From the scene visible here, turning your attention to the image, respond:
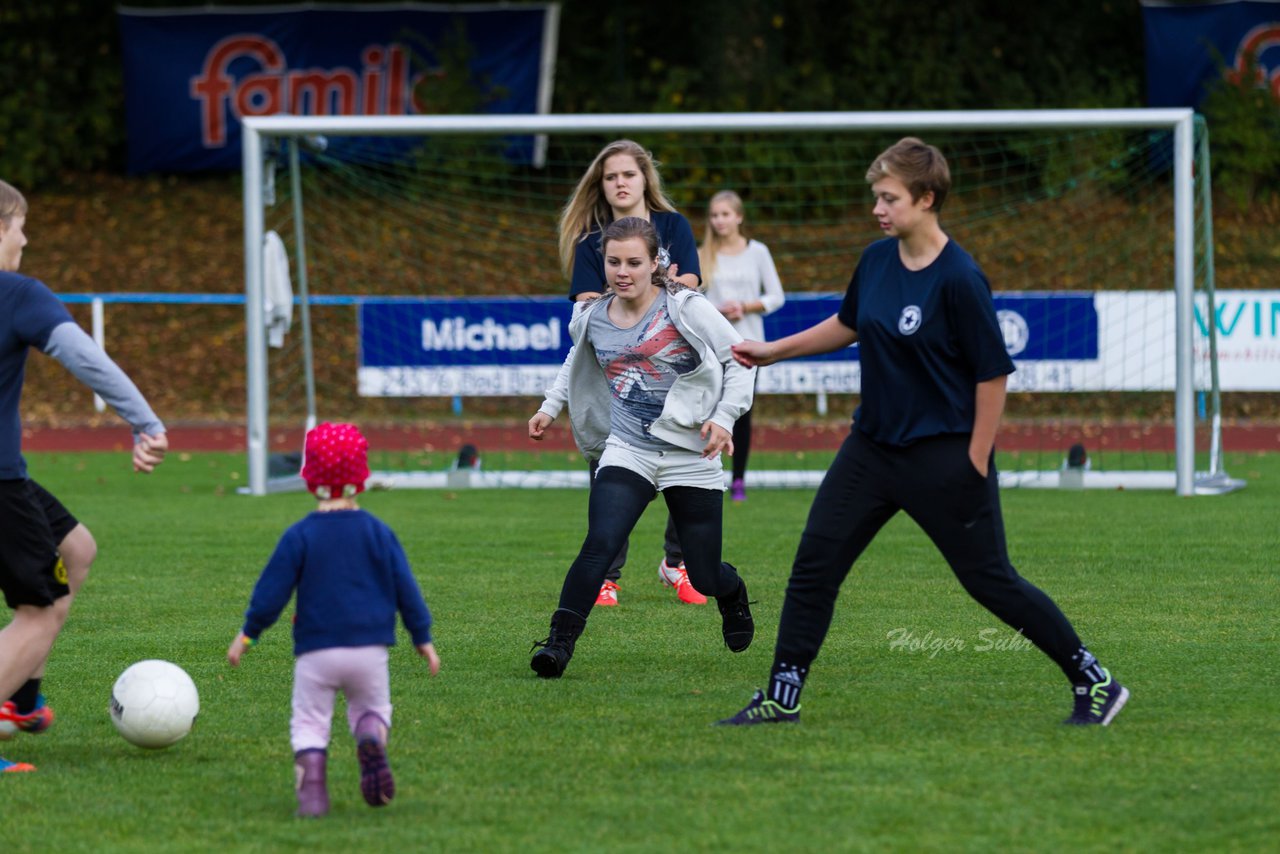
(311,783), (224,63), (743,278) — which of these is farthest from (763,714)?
(224,63)

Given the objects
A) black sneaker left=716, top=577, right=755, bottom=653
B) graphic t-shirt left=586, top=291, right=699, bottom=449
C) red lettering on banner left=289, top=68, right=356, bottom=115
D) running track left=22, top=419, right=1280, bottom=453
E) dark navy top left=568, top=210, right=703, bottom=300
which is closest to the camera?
graphic t-shirt left=586, top=291, right=699, bottom=449

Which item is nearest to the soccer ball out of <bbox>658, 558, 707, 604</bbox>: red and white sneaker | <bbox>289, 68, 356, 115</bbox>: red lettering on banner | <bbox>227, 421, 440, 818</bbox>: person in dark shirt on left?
<bbox>227, 421, 440, 818</bbox>: person in dark shirt on left

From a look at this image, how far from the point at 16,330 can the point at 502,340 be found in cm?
1144

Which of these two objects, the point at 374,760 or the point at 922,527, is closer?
the point at 374,760

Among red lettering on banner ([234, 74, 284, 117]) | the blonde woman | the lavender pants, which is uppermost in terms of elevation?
red lettering on banner ([234, 74, 284, 117])

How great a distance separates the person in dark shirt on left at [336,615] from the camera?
427cm

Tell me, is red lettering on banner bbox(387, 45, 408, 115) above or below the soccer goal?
above

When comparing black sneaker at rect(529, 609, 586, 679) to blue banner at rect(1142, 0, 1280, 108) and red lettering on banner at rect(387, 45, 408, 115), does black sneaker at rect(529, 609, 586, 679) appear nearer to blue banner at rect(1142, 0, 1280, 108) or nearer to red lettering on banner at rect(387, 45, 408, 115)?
red lettering on banner at rect(387, 45, 408, 115)

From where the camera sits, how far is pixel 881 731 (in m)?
5.19

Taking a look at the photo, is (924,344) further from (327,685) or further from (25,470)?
(25,470)

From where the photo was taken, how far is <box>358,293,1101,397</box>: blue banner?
50.9 ft

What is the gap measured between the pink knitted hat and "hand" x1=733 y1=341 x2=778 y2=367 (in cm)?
148

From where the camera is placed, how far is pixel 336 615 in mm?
4262

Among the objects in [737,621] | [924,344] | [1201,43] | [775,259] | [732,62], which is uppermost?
[1201,43]
